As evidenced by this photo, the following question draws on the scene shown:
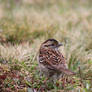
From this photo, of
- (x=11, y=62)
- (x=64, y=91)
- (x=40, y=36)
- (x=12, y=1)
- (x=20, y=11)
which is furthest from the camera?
(x=12, y=1)

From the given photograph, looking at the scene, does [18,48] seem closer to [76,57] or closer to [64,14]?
[76,57]

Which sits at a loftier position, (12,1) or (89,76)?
(12,1)

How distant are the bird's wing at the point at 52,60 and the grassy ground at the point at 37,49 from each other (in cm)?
41

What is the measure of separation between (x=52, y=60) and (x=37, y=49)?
1.91m

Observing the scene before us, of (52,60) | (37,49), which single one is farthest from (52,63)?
(37,49)

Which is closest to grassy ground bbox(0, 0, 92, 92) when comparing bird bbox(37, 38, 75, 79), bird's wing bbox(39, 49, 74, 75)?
bird bbox(37, 38, 75, 79)

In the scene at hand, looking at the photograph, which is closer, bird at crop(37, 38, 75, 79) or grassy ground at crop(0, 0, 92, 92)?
bird at crop(37, 38, 75, 79)

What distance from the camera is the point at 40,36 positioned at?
27.9 feet

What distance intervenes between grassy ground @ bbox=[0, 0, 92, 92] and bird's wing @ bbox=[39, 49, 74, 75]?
414 mm

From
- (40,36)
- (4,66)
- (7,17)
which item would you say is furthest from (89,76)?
(7,17)

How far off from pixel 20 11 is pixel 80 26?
94.5 inches

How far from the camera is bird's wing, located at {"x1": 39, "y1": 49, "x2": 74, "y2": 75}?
5170 millimetres

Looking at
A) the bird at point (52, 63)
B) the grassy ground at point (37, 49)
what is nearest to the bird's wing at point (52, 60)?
the bird at point (52, 63)

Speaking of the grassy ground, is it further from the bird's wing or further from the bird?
the bird's wing
